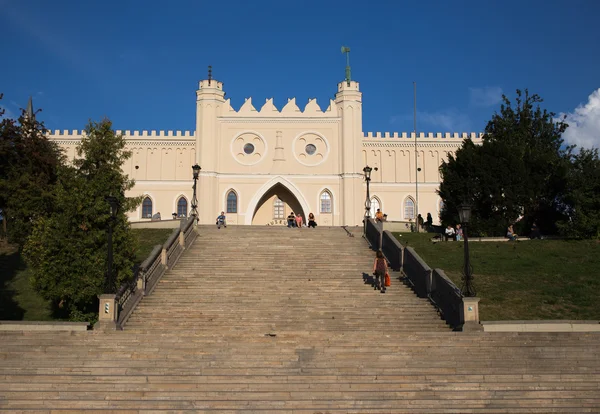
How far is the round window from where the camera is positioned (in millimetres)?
46375

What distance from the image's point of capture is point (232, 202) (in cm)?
4559

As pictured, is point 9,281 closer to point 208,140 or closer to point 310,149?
point 208,140

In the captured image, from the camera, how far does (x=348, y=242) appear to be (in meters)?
28.7

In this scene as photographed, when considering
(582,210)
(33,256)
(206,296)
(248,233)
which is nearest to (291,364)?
(206,296)

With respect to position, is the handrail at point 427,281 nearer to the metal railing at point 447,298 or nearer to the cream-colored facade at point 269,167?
the metal railing at point 447,298

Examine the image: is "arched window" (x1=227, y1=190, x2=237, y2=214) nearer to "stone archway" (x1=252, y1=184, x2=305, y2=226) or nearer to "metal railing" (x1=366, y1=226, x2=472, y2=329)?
"stone archway" (x1=252, y1=184, x2=305, y2=226)

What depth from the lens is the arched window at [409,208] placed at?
160 feet

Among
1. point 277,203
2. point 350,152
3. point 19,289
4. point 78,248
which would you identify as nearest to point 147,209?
point 277,203

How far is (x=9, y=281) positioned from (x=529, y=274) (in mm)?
20254

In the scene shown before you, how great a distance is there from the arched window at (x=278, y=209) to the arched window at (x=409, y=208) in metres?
9.61

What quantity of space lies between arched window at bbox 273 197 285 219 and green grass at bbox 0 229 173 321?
16.9 meters

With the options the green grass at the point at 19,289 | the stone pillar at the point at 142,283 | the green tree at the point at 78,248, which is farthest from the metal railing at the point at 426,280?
the green grass at the point at 19,289

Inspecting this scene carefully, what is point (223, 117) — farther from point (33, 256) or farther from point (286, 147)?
point (33, 256)

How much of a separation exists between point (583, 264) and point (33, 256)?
2112 cm
